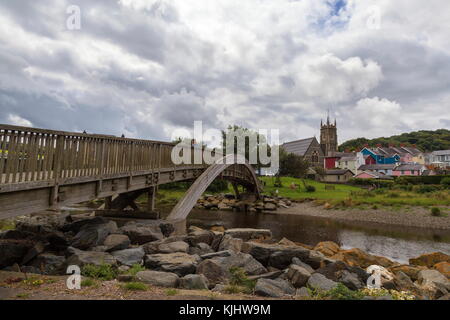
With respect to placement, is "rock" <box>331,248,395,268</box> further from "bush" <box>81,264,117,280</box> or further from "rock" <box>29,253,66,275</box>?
"rock" <box>29,253,66,275</box>

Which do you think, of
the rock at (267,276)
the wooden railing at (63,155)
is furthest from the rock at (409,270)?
the wooden railing at (63,155)

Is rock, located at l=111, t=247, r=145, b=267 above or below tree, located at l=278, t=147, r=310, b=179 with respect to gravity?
below

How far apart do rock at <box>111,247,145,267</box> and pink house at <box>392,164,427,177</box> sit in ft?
251

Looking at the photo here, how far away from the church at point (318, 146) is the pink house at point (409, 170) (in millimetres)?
23450

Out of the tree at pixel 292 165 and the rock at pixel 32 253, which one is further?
the tree at pixel 292 165

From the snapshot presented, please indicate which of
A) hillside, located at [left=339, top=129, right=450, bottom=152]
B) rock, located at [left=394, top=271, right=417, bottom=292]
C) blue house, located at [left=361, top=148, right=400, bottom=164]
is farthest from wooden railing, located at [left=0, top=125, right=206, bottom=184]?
hillside, located at [left=339, top=129, right=450, bottom=152]

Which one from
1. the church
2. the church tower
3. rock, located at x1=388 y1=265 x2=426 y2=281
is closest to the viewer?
rock, located at x1=388 y1=265 x2=426 y2=281

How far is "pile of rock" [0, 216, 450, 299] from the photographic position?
7.15 metres

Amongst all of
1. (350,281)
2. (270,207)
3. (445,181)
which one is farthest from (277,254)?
(445,181)

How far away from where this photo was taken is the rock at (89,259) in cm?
736

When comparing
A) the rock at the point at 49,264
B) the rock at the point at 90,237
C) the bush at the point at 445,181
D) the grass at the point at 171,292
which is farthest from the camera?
the bush at the point at 445,181

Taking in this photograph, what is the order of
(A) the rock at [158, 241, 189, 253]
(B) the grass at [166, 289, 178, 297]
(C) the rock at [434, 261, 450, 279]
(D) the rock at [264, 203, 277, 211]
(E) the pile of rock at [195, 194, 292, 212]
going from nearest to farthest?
(B) the grass at [166, 289, 178, 297], (A) the rock at [158, 241, 189, 253], (C) the rock at [434, 261, 450, 279], (D) the rock at [264, 203, 277, 211], (E) the pile of rock at [195, 194, 292, 212]

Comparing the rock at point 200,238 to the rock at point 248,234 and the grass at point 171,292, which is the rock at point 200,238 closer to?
the rock at point 248,234

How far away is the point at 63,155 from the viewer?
8.63m
